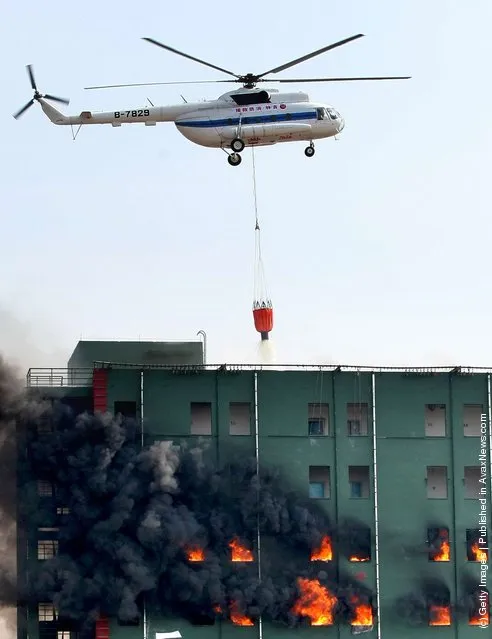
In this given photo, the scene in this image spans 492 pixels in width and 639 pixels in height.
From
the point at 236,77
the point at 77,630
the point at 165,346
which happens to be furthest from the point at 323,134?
the point at 77,630

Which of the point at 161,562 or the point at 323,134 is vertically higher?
the point at 323,134

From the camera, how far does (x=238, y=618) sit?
180m

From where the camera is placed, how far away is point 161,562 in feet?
588

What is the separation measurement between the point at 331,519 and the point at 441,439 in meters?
8.18

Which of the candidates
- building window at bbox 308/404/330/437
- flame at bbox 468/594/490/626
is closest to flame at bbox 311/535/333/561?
building window at bbox 308/404/330/437

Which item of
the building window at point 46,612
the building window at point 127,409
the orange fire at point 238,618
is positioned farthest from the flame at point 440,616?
the building window at point 46,612

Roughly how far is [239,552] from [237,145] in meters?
23.8

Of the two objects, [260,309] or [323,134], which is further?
[260,309]

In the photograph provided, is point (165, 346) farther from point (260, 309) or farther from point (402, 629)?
point (402, 629)

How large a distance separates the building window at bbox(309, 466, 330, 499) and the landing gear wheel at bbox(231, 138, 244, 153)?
1986cm

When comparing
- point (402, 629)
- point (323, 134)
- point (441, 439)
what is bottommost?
point (402, 629)

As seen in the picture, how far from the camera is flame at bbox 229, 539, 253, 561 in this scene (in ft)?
593

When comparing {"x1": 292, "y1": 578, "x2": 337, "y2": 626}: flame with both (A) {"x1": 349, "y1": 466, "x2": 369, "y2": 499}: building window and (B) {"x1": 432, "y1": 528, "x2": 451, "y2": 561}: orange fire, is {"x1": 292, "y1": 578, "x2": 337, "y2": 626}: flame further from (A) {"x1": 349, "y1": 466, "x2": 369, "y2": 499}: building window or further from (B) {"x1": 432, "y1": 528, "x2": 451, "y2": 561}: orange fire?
(B) {"x1": 432, "y1": 528, "x2": 451, "y2": 561}: orange fire

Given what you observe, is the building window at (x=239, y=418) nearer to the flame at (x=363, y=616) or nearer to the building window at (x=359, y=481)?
the building window at (x=359, y=481)
